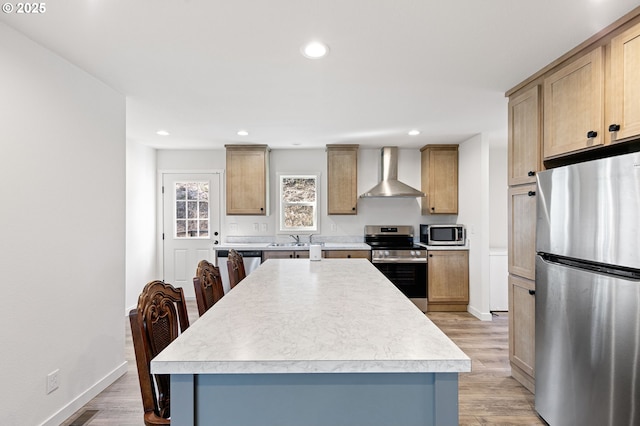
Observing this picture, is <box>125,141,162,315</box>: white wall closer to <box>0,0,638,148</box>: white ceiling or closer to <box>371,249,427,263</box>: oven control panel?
<box>0,0,638,148</box>: white ceiling

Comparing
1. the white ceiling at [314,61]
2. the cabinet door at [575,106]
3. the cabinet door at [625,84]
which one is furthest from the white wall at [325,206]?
the cabinet door at [625,84]

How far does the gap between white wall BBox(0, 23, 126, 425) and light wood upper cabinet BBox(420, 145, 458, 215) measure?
4.04m

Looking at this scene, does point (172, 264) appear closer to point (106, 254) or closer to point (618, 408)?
point (106, 254)

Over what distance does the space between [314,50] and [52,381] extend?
8.74ft

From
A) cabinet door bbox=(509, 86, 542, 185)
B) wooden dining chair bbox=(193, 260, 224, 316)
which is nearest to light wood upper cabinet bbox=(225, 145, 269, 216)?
wooden dining chair bbox=(193, 260, 224, 316)

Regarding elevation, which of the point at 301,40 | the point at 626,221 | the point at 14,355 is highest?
the point at 301,40

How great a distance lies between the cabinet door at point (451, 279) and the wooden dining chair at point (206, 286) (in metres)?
3.35

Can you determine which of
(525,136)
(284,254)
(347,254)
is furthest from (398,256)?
(525,136)

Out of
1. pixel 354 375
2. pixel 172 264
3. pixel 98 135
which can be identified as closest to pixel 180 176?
pixel 172 264

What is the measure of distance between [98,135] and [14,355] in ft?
5.18

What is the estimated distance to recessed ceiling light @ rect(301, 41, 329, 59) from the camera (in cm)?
197

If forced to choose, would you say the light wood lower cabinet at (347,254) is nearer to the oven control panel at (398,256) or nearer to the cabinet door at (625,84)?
the oven control panel at (398,256)

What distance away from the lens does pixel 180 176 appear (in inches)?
210

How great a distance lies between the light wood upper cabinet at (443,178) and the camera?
16.1 ft
